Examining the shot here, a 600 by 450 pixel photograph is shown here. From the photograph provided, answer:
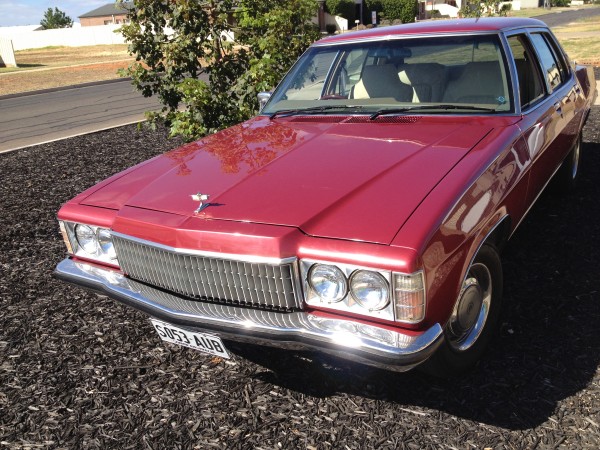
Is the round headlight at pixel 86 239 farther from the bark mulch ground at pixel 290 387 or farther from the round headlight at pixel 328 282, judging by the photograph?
the round headlight at pixel 328 282

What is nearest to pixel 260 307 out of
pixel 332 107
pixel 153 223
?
pixel 153 223

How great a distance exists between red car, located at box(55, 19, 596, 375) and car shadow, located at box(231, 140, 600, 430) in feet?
0.61

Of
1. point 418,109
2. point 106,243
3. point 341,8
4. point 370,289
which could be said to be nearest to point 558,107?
point 418,109

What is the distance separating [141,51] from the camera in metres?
6.01

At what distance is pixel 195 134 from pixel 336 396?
4.08 metres

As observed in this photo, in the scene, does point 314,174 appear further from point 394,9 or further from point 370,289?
point 394,9

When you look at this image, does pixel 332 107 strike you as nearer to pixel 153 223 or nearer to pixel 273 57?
pixel 153 223

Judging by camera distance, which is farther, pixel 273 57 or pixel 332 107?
pixel 273 57

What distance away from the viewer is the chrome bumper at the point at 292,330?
223cm

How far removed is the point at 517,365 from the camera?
9.78 feet

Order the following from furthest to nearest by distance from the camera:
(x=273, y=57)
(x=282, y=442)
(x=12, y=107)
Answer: (x=12, y=107)
(x=273, y=57)
(x=282, y=442)

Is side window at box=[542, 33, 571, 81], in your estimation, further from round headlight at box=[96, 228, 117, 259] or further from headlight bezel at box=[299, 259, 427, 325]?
round headlight at box=[96, 228, 117, 259]

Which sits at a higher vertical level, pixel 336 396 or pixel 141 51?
pixel 141 51

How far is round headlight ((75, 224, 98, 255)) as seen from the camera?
9.94 feet
